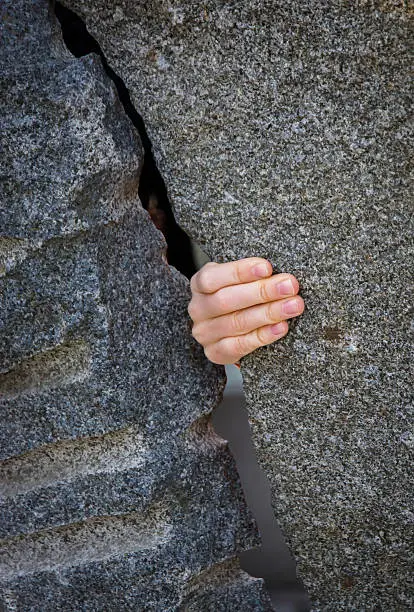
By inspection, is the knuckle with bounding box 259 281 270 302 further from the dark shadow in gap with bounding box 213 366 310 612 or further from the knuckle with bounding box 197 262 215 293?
the dark shadow in gap with bounding box 213 366 310 612

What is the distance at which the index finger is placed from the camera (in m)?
1.14

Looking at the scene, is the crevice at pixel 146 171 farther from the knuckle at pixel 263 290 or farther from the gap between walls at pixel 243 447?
the knuckle at pixel 263 290

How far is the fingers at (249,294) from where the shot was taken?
1134 mm

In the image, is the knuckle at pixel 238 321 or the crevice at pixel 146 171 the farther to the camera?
the crevice at pixel 146 171

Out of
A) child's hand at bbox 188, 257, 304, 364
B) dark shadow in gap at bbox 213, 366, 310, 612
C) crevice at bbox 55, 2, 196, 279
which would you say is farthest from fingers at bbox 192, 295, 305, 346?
dark shadow in gap at bbox 213, 366, 310, 612

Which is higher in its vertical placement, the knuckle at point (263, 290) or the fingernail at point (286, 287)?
the knuckle at point (263, 290)

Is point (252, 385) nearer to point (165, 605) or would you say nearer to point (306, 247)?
point (306, 247)

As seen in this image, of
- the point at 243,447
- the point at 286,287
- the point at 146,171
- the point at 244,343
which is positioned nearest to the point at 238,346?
the point at 244,343

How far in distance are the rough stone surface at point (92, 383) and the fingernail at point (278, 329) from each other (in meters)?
0.15

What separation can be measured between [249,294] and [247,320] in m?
0.04

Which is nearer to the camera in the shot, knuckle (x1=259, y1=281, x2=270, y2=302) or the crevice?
knuckle (x1=259, y1=281, x2=270, y2=302)

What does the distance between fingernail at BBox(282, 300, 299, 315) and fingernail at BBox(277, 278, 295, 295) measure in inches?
0.6

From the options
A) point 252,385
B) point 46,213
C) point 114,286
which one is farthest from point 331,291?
point 46,213

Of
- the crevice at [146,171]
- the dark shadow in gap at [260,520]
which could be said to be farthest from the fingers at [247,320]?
the dark shadow in gap at [260,520]
